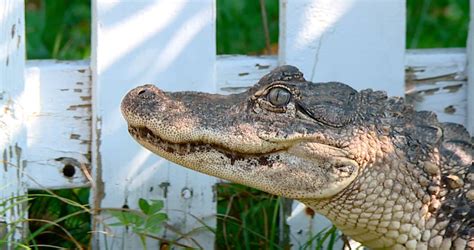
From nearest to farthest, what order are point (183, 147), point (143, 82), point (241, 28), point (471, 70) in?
1. point (183, 147)
2. point (143, 82)
3. point (471, 70)
4. point (241, 28)

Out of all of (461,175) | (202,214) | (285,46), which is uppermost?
(285,46)

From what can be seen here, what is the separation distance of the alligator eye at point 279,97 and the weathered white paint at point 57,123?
0.65 meters

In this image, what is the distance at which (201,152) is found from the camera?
108 inches

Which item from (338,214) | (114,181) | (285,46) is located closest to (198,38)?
(285,46)

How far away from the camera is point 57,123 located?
3191 millimetres

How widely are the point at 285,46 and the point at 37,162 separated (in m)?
0.80

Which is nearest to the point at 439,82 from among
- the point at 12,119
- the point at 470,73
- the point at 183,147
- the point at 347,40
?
the point at 470,73

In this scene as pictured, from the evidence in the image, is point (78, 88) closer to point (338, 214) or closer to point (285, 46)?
point (285, 46)

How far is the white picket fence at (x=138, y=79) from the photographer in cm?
312

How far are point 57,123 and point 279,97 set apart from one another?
74 centimetres

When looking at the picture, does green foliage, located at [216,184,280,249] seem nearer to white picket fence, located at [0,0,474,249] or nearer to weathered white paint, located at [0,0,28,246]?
white picket fence, located at [0,0,474,249]

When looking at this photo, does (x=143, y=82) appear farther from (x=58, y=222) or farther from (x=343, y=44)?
(x=343, y=44)

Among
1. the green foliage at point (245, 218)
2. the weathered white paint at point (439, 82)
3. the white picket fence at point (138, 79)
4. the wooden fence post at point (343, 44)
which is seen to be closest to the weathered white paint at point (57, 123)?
the white picket fence at point (138, 79)

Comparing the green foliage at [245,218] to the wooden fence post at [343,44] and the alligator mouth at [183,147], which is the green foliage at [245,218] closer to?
the wooden fence post at [343,44]
